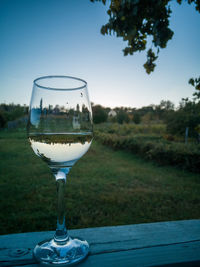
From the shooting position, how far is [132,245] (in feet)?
2.67

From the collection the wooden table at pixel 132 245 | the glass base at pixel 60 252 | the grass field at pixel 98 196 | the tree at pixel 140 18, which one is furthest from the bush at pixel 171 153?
the glass base at pixel 60 252

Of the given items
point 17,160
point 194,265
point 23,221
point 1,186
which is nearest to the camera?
point 194,265

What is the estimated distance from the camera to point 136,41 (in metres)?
2.80

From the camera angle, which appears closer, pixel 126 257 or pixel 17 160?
pixel 126 257

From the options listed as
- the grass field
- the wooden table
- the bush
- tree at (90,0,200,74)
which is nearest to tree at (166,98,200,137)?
the bush

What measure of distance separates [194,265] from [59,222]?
0.55 m

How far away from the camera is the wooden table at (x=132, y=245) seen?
0.71 m

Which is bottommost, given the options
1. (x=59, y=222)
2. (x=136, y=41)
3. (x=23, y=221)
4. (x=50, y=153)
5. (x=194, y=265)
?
(x=23, y=221)

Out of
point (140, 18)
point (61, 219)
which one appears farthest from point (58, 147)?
point (140, 18)

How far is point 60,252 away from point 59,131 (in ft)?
1.57

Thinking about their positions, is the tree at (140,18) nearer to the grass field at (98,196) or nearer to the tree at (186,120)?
the grass field at (98,196)

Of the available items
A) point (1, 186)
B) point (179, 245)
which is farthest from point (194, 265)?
point (1, 186)

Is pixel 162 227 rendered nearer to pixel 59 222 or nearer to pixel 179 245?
pixel 179 245

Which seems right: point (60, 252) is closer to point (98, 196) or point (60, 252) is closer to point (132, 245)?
point (132, 245)
